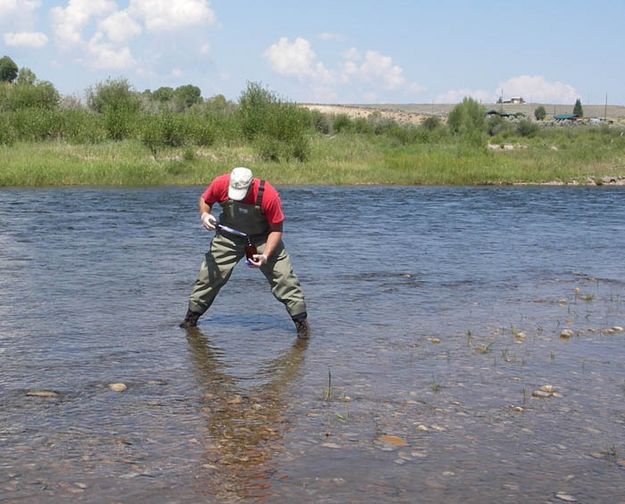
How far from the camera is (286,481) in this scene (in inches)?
200

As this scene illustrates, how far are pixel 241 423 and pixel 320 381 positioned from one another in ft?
4.36

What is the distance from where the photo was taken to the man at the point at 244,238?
828 centimetres

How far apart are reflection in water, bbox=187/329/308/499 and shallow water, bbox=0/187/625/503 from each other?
0.06 ft

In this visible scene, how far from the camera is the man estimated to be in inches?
326

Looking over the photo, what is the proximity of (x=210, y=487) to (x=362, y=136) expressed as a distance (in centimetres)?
5327

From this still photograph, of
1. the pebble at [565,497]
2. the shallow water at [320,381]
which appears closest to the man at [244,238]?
the shallow water at [320,381]

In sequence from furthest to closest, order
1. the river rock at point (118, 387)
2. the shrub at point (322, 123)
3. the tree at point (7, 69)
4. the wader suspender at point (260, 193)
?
the tree at point (7, 69) < the shrub at point (322, 123) < the wader suspender at point (260, 193) < the river rock at point (118, 387)

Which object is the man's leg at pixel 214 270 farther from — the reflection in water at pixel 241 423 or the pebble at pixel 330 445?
the pebble at pixel 330 445

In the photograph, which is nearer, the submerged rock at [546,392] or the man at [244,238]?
the submerged rock at [546,392]

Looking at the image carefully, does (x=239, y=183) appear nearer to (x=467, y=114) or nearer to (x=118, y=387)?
(x=118, y=387)

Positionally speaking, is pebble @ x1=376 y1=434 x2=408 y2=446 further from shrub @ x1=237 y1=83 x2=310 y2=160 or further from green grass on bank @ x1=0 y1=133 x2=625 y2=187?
shrub @ x1=237 y1=83 x2=310 y2=160

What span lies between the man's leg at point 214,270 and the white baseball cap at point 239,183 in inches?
24.3

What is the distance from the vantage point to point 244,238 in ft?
28.2

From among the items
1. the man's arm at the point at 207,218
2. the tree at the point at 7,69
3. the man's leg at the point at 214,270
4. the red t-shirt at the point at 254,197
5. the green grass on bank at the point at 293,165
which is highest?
the tree at the point at 7,69
